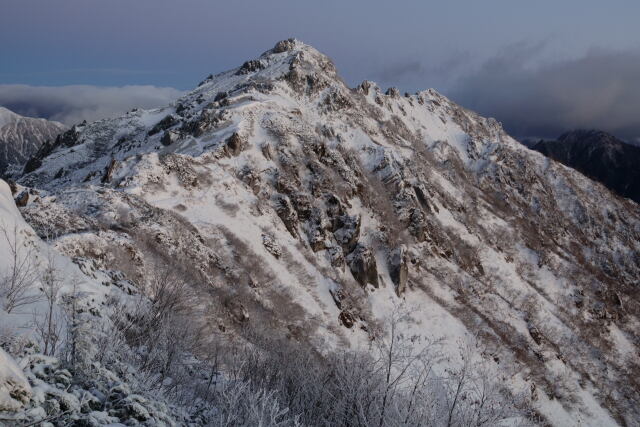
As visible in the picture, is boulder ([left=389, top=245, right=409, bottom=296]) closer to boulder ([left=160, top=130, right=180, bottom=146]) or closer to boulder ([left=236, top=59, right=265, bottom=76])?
boulder ([left=160, top=130, right=180, bottom=146])

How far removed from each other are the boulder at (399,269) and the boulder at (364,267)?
3444 mm

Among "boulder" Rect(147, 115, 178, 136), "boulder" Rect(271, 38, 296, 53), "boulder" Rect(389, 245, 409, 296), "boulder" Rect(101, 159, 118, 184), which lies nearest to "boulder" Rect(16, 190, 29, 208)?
"boulder" Rect(101, 159, 118, 184)

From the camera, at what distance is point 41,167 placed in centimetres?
9188

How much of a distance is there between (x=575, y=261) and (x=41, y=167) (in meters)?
129

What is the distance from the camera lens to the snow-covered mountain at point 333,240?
123 feet

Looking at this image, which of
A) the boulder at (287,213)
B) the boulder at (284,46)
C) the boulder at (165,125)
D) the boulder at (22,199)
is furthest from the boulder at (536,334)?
the boulder at (284,46)

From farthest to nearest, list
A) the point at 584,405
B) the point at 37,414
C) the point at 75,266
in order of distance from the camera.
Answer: the point at 584,405 → the point at 75,266 → the point at 37,414

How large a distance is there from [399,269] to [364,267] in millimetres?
5902

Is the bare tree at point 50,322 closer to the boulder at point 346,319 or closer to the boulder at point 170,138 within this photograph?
the boulder at point 346,319

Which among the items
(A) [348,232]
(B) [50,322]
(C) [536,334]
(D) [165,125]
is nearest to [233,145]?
(A) [348,232]

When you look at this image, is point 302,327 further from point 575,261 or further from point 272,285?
point 575,261

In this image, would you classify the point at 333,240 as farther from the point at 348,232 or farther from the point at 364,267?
the point at 364,267

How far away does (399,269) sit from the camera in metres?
57.4

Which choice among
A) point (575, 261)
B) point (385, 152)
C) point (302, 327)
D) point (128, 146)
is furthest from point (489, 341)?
point (128, 146)
